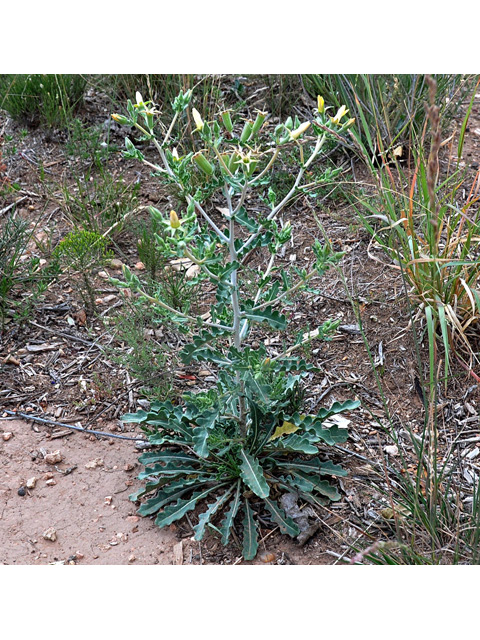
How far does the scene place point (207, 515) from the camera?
2.53 m

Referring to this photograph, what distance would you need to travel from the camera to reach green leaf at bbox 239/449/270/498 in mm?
2443

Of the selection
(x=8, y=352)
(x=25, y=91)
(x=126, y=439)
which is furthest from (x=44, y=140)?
(x=126, y=439)

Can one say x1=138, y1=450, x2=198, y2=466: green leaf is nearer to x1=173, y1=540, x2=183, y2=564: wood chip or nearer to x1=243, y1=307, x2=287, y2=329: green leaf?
x1=173, y1=540, x2=183, y2=564: wood chip

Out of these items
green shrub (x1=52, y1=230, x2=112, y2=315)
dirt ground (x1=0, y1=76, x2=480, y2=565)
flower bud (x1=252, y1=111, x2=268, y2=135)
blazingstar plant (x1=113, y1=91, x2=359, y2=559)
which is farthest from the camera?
green shrub (x1=52, y1=230, x2=112, y2=315)

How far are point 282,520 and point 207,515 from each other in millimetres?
284

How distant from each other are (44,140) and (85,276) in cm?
156

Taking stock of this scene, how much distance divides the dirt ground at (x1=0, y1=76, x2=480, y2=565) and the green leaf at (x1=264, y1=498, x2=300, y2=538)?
77 mm

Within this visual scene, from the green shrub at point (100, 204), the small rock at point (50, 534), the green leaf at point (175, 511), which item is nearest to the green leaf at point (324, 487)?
the green leaf at point (175, 511)

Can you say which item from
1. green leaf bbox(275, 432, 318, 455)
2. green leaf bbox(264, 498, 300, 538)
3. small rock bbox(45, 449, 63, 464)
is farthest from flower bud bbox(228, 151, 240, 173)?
small rock bbox(45, 449, 63, 464)

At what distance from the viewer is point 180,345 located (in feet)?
11.2

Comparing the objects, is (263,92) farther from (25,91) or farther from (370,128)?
(25,91)

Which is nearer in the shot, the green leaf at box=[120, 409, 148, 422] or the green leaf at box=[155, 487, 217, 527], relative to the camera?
the green leaf at box=[155, 487, 217, 527]

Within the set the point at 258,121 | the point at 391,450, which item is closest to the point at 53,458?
the point at 391,450

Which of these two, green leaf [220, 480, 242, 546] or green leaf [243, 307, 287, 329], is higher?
green leaf [243, 307, 287, 329]
